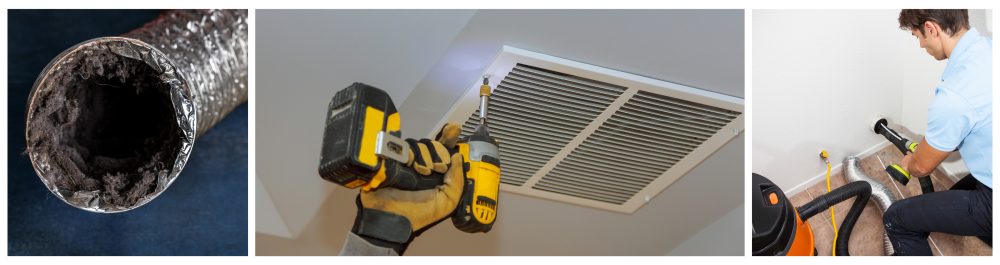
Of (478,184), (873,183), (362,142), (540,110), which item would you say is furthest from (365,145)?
(873,183)

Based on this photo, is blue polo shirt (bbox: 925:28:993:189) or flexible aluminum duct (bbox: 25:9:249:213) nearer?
flexible aluminum duct (bbox: 25:9:249:213)

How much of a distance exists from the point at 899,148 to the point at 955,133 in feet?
0.28

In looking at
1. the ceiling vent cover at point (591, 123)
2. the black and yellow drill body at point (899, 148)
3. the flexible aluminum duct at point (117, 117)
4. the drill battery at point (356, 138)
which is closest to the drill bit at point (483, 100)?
the ceiling vent cover at point (591, 123)

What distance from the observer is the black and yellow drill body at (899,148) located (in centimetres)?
96

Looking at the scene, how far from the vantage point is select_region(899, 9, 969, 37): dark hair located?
941mm

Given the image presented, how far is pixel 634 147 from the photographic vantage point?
1.47 meters

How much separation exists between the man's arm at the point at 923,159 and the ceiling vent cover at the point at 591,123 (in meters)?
0.41

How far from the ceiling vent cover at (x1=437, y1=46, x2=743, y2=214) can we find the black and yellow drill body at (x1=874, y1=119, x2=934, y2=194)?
1.20 ft

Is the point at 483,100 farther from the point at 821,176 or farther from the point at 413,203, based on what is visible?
the point at 821,176

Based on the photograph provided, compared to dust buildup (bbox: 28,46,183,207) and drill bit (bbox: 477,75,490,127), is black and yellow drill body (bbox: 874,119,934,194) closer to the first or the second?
drill bit (bbox: 477,75,490,127)

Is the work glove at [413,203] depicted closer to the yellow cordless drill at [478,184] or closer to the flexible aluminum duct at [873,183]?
the yellow cordless drill at [478,184]

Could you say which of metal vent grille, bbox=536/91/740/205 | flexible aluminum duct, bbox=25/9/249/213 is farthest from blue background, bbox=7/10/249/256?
metal vent grille, bbox=536/91/740/205

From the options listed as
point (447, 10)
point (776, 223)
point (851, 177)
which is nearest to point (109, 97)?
point (447, 10)

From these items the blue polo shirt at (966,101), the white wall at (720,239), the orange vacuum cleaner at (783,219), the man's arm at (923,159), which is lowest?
the white wall at (720,239)
